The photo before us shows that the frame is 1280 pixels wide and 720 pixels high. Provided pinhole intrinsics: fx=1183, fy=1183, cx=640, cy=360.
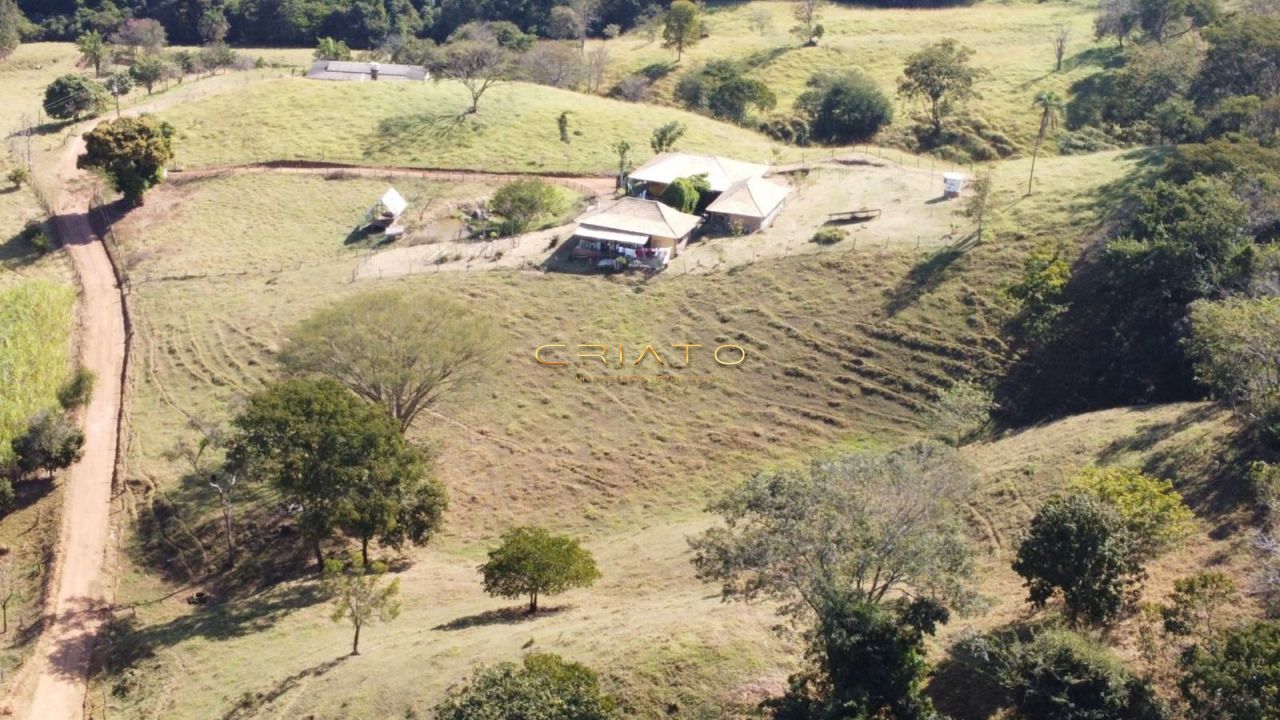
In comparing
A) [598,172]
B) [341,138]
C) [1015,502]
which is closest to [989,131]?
[598,172]

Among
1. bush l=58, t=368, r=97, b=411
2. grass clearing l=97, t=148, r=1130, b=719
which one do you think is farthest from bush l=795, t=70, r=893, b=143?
bush l=58, t=368, r=97, b=411

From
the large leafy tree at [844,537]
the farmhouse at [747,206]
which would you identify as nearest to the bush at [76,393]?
the farmhouse at [747,206]

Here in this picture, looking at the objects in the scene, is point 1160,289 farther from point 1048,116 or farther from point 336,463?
point 336,463

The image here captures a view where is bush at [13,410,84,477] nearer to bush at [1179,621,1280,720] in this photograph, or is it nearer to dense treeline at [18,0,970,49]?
bush at [1179,621,1280,720]

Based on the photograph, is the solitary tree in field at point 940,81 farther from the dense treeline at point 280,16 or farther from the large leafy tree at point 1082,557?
the large leafy tree at point 1082,557

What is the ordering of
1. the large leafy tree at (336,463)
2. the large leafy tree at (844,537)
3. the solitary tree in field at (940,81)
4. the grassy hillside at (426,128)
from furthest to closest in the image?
the solitary tree in field at (940,81) < the grassy hillside at (426,128) < the large leafy tree at (336,463) < the large leafy tree at (844,537)

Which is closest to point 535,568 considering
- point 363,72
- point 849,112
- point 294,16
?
point 849,112
